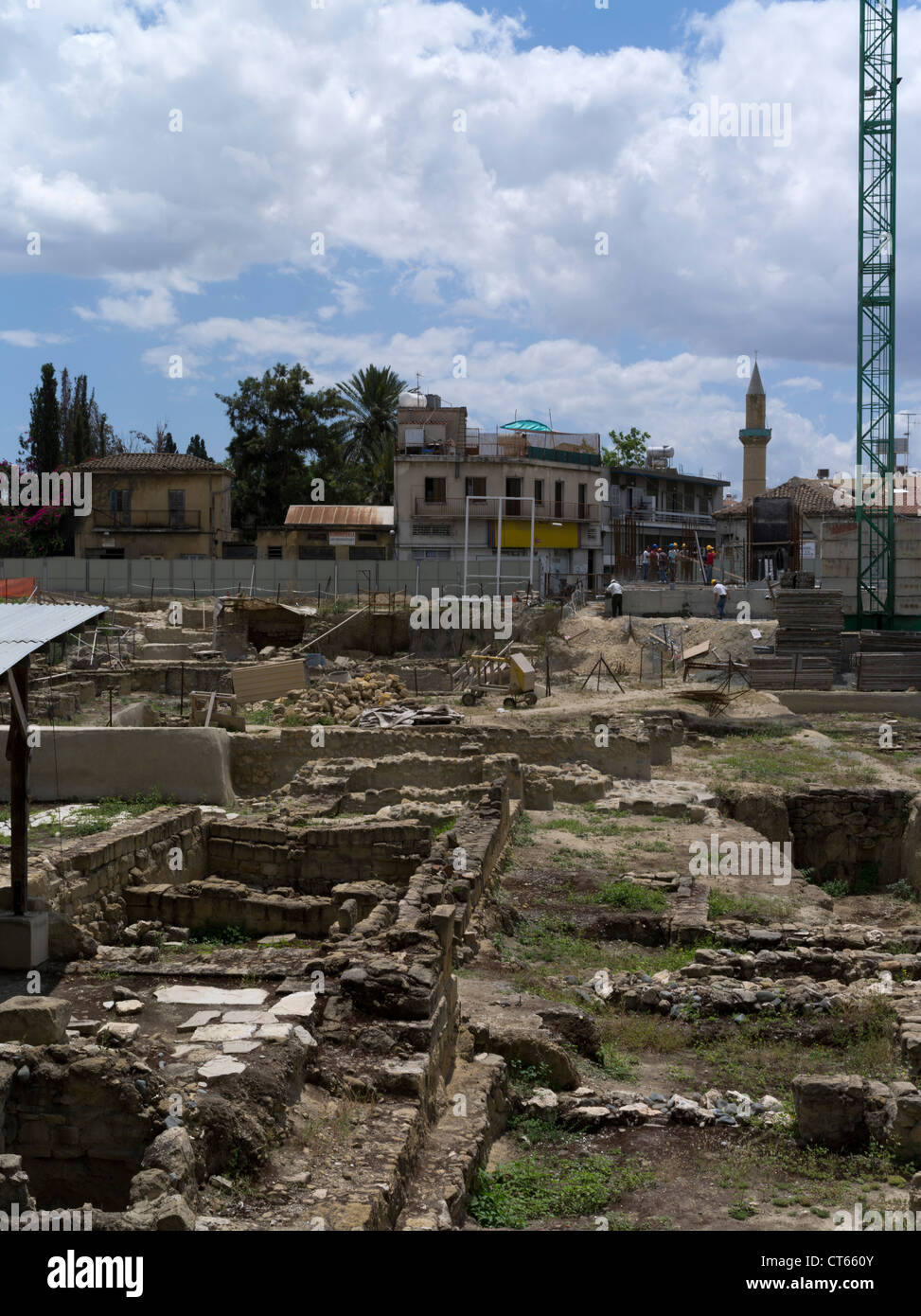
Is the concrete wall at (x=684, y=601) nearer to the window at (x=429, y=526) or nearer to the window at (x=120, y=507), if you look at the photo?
the window at (x=429, y=526)

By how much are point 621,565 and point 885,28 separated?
24.2m

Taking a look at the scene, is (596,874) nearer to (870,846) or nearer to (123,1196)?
(870,846)

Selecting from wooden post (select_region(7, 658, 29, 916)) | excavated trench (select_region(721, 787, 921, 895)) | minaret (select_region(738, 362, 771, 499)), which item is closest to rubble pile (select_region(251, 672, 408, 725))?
excavated trench (select_region(721, 787, 921, 895))

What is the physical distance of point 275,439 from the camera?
5791cm

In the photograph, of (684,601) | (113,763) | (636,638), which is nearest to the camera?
(113,763)

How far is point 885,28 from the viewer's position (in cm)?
4347

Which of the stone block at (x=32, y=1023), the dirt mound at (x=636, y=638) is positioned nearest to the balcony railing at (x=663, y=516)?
the dirt mound at (x=636, y=638)

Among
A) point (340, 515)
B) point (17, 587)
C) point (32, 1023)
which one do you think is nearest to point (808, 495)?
point (340, 515)

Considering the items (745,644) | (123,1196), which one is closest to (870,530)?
(745,644)

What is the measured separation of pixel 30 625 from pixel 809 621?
98.1 ft

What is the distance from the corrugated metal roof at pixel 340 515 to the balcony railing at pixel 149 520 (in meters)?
4.27

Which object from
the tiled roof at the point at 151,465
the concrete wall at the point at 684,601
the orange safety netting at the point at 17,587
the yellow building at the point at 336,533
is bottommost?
the concrete wall at the point at 684,601

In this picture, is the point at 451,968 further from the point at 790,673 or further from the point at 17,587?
the point at 17,587

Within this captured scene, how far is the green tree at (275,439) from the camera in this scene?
5738 cm
